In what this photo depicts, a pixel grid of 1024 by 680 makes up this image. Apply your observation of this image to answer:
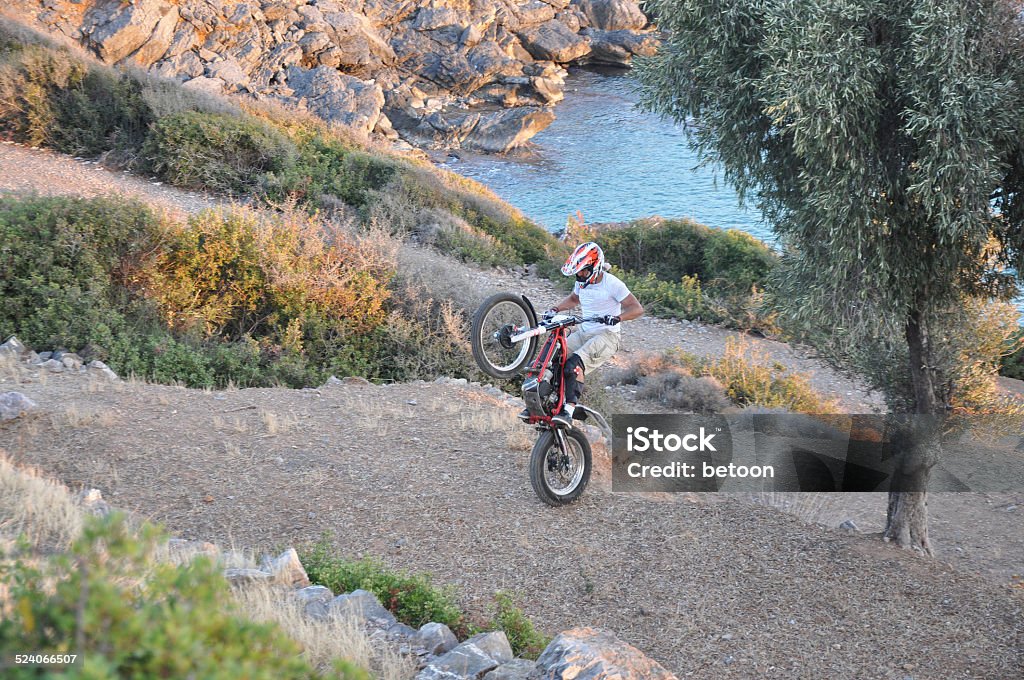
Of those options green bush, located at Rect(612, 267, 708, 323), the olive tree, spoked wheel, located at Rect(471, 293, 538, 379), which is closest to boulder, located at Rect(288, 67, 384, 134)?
green bush, located at Rect(612, 267, 708, 323)

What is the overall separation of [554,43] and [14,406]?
52856 mm

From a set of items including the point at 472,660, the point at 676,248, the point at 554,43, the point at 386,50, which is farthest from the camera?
the point at 554,43

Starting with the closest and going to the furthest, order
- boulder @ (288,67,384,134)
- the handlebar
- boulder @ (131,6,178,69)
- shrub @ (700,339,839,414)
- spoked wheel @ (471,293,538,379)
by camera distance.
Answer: the handlebar
spoked wheel @ (471,293,538,379)
shrub @ (700,339,839,414)
boulder @ (131,6,178,69)
boulder @ (288,67,384,134)

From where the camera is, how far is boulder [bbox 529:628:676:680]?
488 cm

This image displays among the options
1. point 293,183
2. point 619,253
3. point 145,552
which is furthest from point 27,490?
point 619,253

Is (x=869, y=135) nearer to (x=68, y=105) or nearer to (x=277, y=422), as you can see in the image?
(x=277, y=422)

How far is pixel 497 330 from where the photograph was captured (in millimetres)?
8227

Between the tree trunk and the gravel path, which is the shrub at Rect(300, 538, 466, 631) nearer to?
the tree trunk

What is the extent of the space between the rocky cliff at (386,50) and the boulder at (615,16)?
89 mm

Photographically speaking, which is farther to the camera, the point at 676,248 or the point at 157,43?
the point at 157,43

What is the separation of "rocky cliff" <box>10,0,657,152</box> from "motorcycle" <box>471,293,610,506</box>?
113 feet

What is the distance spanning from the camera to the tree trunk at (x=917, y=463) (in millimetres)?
10125

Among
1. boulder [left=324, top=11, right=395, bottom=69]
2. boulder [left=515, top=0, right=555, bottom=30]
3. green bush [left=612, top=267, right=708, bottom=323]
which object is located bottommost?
green bush [left=612, top=267, right=708, bottom=323]

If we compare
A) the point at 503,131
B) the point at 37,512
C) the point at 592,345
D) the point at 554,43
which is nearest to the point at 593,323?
the point at 592,345
